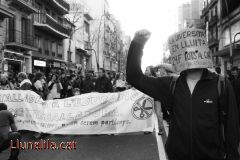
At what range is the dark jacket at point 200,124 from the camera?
104 inches

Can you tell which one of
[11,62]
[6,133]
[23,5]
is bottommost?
[6,133]

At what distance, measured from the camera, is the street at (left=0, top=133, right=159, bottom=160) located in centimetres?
694

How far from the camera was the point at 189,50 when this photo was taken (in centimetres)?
283

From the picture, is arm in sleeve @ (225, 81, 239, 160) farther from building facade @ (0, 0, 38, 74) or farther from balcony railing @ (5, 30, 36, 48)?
balcony railing @ (5, 30, 36, 48)

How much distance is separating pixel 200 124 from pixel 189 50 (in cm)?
57

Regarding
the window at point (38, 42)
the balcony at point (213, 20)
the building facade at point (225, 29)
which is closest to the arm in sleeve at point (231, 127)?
the building facade at point (225, 29)

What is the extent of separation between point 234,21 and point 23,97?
32963mm

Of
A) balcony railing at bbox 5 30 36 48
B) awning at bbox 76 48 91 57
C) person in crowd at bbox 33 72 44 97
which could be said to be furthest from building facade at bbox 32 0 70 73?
person in crowd at bbox 33 72 44 97

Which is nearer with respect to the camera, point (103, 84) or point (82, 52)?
point (103, 84)

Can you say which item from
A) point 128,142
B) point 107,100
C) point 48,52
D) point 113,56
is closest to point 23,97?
point 107,100

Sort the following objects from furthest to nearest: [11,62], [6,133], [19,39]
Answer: [19,39] → [11,62] → [6,133]

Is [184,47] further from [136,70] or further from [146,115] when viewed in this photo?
[146,115]

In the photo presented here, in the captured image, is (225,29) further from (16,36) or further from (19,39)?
(16,36)

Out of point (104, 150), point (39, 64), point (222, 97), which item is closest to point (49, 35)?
point (39, 64)
